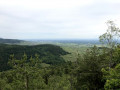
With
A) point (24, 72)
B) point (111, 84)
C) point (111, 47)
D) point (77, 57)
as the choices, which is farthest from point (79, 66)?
point (24, 72)

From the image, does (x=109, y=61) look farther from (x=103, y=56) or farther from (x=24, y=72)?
(x=24, y=72)

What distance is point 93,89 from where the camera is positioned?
80.1 ft

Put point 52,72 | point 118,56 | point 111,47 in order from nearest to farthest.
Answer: point 118,56 → point 111,47 → point 52,72

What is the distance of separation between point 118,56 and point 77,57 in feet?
28.3

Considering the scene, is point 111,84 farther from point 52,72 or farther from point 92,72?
point 52,72

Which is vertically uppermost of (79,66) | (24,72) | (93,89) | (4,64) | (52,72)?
(79,66)

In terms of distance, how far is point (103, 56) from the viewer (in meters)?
27.1

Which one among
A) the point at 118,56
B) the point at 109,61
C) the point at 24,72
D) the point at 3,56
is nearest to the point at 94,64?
the point at 109,61

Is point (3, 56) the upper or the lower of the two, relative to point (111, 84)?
lower

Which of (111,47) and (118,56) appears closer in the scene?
(118,56)

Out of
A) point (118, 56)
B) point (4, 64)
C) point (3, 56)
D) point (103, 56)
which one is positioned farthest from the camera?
point (3, 56)

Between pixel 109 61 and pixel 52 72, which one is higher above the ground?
pixel 109 61

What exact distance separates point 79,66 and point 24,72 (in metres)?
→ 12.2

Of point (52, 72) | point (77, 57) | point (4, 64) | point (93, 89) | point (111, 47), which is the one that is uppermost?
point (111, 47)
